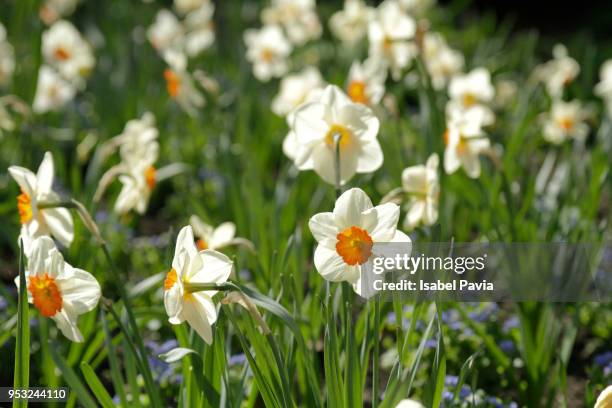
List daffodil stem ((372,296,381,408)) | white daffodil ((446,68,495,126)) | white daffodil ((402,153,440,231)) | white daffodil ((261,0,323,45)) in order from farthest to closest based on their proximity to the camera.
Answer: white daffodil ((261,0,323,45)), white daffodil ((446,68,495,126)), white daffodil ((402,153,440,231)), daffodil stem ((372,296,381,408))

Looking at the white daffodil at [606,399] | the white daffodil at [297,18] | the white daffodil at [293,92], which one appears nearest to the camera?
the white daffodil at [606,399]

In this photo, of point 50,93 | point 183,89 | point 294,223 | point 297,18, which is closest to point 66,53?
point 50,93

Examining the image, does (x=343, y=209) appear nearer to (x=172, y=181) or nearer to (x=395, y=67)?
(x=395, y=67)

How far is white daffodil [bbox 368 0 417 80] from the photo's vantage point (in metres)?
2.92

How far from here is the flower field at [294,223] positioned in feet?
5.29

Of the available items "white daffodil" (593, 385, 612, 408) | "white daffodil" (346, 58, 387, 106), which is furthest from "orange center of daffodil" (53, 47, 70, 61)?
"white daffodil" (593, 385, 612, 408)

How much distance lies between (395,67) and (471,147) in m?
0.70

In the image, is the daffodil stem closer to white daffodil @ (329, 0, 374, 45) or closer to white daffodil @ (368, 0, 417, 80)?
white daffodil @ (368, 0, 417, 80)

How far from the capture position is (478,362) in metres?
2.30

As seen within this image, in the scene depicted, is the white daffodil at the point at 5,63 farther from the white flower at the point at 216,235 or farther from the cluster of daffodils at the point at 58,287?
the cluster of daffodils at the point at 58,287

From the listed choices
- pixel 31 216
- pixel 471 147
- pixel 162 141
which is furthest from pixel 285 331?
pixel 162 141

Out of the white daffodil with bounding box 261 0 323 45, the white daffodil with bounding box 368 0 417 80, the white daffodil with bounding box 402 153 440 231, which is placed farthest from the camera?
the white daffodil with bounding box 261 0 323 45

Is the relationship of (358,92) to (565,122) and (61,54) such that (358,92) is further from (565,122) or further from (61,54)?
(61,54)

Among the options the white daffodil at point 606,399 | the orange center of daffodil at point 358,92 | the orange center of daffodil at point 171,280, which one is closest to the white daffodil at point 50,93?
the orange center of daffodil at point 358,92
